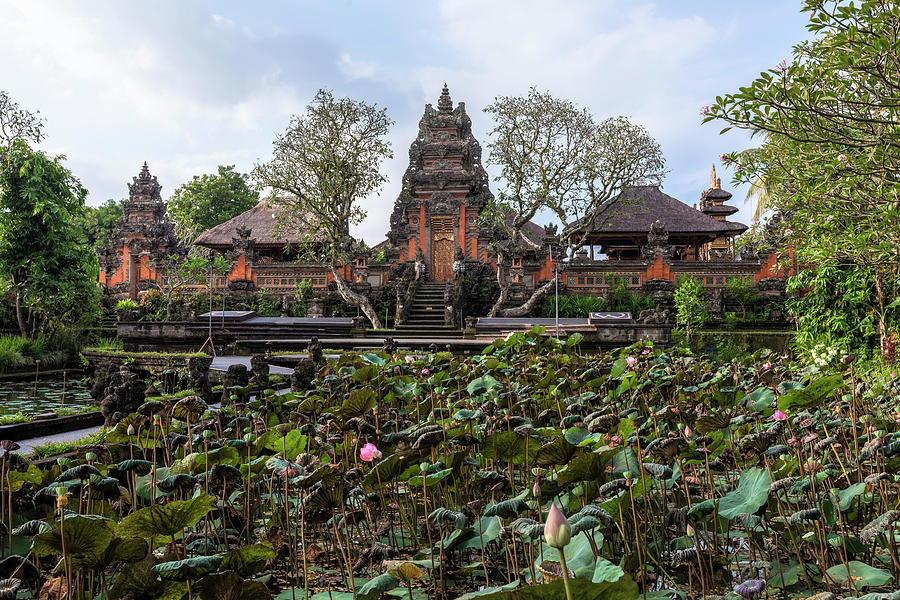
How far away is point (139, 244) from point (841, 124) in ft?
87.3

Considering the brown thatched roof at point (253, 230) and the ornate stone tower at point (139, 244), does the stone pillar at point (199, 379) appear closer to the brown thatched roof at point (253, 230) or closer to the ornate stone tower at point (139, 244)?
the brown thatched roof at point (253, 230)

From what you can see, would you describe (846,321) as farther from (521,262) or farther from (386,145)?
(386,145)

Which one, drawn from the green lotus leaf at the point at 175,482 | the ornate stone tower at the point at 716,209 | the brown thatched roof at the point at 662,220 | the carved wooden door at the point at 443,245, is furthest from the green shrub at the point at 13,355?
the ornate stone tower at the point at 716,209

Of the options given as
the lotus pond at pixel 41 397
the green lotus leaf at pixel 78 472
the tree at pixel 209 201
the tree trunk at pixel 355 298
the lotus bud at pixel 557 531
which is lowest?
the lotus pond at pixel 41 397

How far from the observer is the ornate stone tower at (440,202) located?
21734 mm

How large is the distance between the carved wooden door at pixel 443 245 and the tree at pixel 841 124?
16878mm

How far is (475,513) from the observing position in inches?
71.8

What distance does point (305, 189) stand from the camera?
1759 cm

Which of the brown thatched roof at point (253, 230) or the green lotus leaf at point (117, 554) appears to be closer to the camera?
the green lotus leaf at point (117, 554)

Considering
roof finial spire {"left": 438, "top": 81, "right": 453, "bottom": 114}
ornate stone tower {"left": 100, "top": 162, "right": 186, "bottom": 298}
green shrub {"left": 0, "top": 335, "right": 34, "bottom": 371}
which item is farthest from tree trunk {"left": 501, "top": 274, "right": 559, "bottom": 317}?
ornate stone tower {"left": 100, "top": 162, "right": 186, "bottom": 298}

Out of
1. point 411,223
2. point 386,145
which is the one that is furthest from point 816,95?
point 411,223

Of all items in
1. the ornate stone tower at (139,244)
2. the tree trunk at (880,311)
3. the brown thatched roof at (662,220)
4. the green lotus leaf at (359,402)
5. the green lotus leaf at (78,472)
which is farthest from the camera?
the ornate stone tower at (139,244)

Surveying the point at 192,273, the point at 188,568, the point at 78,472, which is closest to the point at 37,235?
the point at 192,273

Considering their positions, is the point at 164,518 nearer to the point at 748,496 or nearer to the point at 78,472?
the point at 78,472
